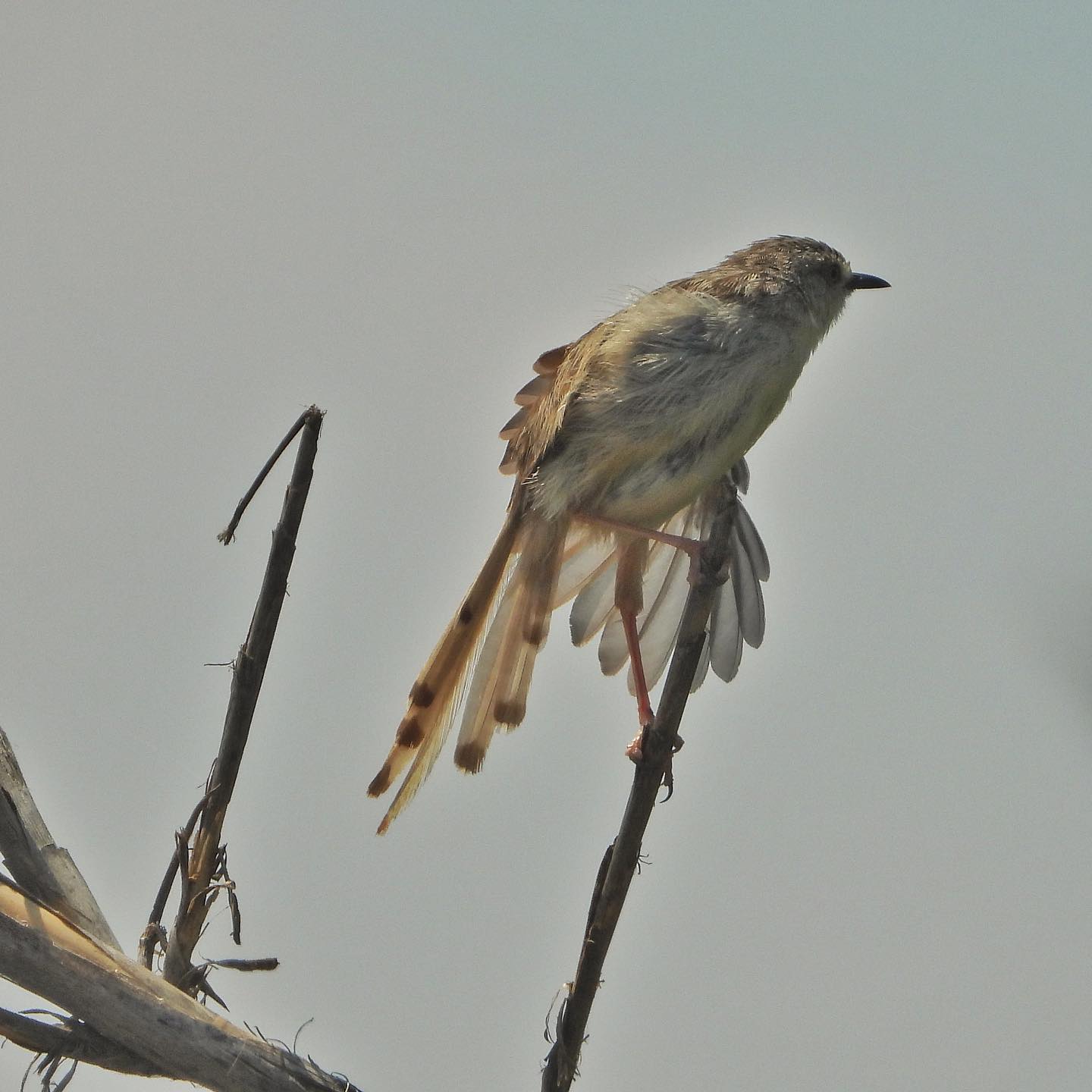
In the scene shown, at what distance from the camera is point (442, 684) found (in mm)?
4027

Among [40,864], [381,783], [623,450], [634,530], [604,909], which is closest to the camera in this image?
[40,864]

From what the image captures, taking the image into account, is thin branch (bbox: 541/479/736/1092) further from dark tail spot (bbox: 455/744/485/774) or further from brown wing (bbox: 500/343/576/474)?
brown wing (bbox: 500/343/576/474)

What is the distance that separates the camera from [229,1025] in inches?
103

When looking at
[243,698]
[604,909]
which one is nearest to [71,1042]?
[243,698]

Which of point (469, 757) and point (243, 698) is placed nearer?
point (243, 698)

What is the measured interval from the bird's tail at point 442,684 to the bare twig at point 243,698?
662mm

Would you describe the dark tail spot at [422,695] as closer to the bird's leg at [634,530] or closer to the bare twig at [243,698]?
the bird's leg at [634,530]

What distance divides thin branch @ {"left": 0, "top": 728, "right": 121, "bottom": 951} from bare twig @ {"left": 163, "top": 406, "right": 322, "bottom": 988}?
0.24 meters

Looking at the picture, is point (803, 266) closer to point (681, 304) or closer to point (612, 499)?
point (681, 304)

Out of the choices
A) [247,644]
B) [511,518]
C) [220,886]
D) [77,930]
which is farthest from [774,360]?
[77,930]

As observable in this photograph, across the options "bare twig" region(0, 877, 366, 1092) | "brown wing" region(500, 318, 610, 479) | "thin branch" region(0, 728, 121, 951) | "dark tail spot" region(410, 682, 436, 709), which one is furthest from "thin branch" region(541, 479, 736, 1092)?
"brown wing" region(500, 318, 610, 479)

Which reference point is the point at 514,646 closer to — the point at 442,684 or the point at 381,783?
the point at 442,684

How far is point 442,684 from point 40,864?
1.52 meters

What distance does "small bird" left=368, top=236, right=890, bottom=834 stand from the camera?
13.0 feet
